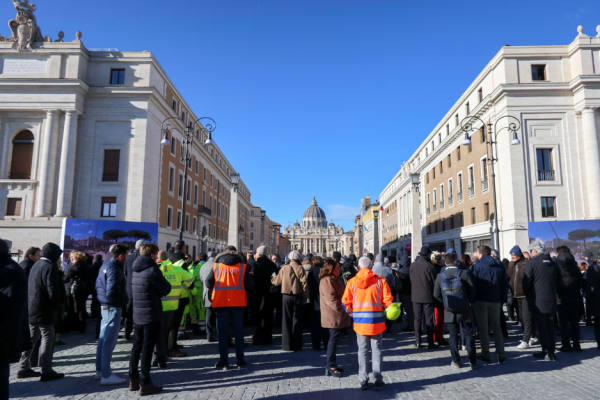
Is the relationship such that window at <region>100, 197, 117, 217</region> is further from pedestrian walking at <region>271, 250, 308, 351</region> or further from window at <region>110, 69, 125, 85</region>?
pedestrian walking at <region>271, 250, 308, 351</region>

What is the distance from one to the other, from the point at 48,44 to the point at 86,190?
10345mm

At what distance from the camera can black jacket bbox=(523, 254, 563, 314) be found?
709cm

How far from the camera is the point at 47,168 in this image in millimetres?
24828

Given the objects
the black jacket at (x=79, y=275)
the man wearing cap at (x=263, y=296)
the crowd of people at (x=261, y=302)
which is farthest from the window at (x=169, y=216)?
the man wearing cap at (x=263, y=296)

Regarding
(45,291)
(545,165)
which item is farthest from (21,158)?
(545,165)

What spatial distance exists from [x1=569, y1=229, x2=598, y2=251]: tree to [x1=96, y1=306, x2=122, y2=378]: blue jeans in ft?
70.5

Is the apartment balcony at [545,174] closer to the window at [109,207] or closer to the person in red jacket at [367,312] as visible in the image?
the person in red jacket at [367,312]

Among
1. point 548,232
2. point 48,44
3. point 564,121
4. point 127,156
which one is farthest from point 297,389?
point 48,44

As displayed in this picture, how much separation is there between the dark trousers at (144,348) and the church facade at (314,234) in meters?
173

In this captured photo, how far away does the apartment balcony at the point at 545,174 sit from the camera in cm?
2392

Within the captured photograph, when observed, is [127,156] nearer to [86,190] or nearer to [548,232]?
[86,190]

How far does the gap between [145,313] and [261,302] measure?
3766mm

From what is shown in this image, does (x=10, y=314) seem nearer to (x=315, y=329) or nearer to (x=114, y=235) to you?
(x=315, y=329)

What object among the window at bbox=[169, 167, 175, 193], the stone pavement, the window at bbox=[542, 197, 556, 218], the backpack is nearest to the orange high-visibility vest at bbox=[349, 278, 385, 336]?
the stone pavement
